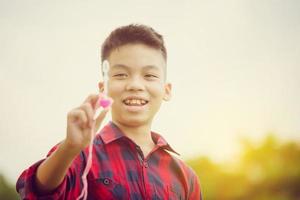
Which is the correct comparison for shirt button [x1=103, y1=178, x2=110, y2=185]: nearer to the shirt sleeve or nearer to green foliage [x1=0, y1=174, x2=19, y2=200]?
the shirt sleeve

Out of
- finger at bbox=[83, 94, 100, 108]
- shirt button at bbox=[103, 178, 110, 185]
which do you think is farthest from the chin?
finger at bbox=[83, 94, 100, 108]

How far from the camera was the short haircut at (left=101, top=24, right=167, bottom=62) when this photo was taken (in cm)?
90

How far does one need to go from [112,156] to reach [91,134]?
0.24 meters

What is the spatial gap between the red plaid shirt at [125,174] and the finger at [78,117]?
0.39 ft

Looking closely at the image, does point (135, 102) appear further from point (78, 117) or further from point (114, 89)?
point (78, 117)

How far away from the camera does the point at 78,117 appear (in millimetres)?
558

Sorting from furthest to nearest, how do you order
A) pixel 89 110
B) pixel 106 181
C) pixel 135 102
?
pixel 135 102 → pixel 106 181 → pixel 89 110

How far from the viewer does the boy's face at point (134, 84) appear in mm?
841

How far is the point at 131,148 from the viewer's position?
830mm

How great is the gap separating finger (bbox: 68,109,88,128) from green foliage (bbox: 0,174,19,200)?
917 mm

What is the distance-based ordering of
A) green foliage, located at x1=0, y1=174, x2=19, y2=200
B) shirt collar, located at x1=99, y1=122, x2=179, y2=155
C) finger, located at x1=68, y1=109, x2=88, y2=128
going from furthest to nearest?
green foliage, located at x1=0, y1=174, x2=19, y2=200, shirt collar, located at x1=99, y1=122, x2=179, y2=155, finger, located at x1=68, y1=109, x2=88, y2=128

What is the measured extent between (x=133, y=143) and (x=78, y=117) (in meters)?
0.29

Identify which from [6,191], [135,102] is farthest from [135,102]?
[6,191]

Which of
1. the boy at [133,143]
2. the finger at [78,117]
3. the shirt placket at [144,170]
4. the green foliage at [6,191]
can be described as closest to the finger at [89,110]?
the finger at [78,117]
